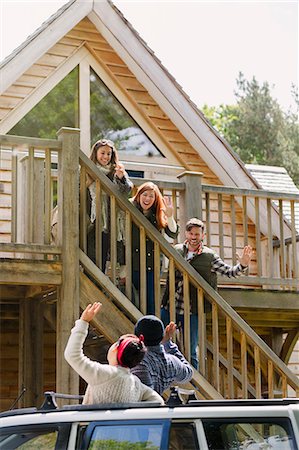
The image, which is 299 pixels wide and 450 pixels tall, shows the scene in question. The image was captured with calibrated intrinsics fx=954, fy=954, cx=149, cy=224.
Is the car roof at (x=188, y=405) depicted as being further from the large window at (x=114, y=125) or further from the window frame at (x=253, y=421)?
the large window at (x=114, y=125)

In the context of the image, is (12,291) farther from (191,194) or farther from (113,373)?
(113,373)

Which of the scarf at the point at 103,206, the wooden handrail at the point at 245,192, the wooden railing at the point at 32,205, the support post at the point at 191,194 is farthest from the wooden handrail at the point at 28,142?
the wooden handrail at the point at 245,192

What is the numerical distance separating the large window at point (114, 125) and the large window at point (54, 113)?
269 millimetres

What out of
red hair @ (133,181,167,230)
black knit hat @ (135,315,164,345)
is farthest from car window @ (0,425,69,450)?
red hair @ (133,181,167,230)

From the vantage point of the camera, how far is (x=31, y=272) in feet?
30.4

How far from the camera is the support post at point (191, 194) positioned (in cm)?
1066

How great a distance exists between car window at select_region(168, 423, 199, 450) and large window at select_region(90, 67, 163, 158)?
8581 millimetres

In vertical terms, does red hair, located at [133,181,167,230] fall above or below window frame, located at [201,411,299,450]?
above

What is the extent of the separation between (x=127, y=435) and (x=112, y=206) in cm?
471

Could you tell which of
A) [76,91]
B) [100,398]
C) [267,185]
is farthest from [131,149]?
[100,398]

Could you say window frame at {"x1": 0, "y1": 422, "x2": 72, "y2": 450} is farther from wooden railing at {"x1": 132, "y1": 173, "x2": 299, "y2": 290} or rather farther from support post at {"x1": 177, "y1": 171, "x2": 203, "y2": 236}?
support post at {"x1": 177, "y1": 171, "x2": 203, "y2": 236}

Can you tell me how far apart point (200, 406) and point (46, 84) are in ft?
27.8

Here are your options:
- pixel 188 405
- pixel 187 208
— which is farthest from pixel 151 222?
pixel 188 405

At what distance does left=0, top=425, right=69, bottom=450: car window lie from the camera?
498 centimetres
